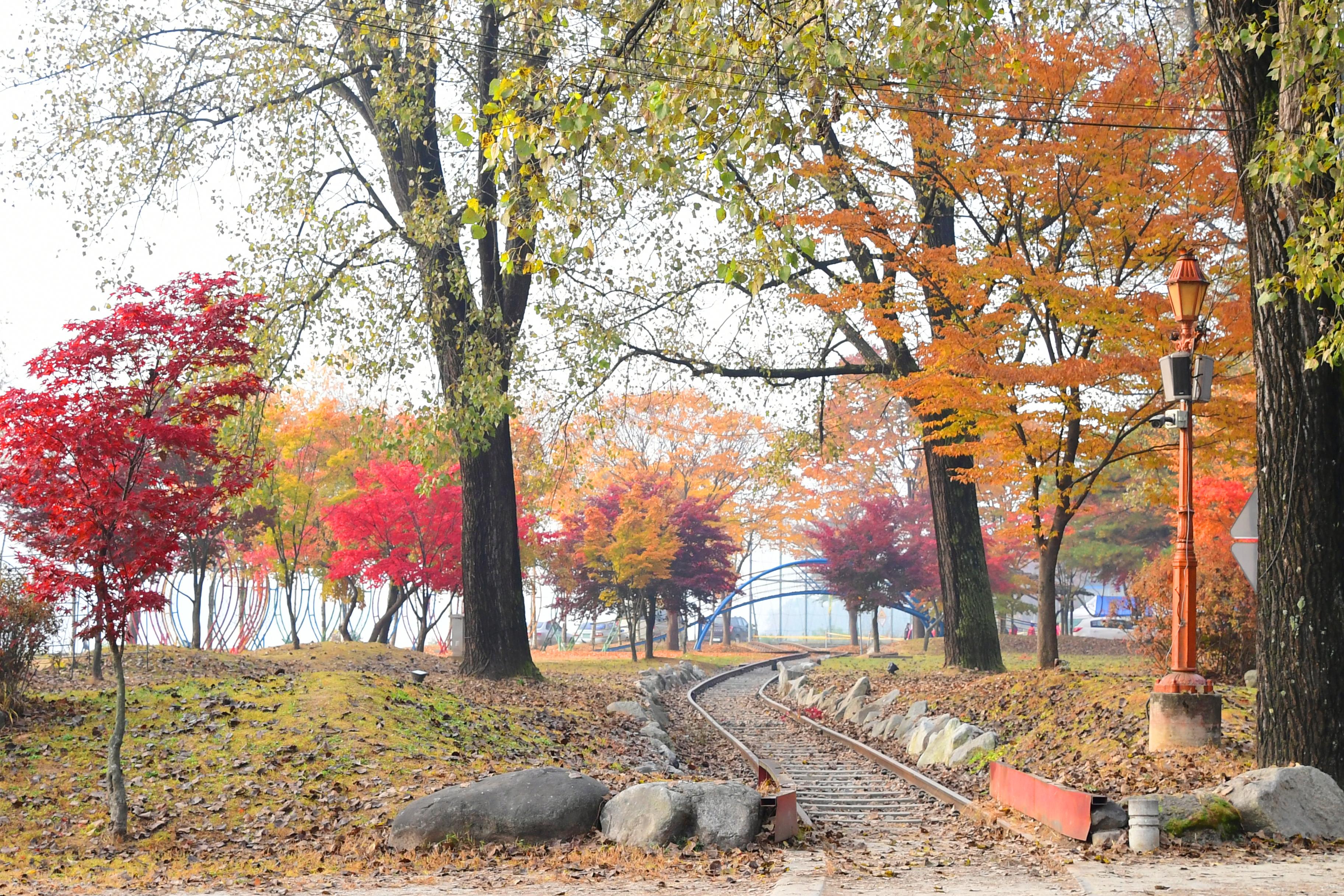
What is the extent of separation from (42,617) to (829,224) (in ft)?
35.8

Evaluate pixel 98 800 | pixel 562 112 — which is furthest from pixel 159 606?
pixel 562 112

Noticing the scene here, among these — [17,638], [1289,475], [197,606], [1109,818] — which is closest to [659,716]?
[17,638]

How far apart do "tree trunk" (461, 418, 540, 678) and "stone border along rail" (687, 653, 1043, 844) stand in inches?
142

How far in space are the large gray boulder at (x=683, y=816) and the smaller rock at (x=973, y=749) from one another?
5.08 metres

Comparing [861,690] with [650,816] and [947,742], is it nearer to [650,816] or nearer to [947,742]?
[947,742]

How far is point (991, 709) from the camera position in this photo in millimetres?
14078

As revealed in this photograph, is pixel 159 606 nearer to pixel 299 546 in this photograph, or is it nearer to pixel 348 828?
pixel 348 828

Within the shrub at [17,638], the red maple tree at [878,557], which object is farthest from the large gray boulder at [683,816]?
the red maple tree at [878,557]

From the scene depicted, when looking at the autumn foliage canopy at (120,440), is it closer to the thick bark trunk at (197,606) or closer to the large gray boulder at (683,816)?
the large gray boulder at (683,816)

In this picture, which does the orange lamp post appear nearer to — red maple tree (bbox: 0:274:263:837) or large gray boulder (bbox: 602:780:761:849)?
large gray boulder (bbox: 602:780:761:849)

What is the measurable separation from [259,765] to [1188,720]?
26.4 feet

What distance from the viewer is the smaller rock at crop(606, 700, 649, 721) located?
15.6m

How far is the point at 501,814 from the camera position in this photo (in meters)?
7.92

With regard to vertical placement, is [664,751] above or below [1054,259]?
below
